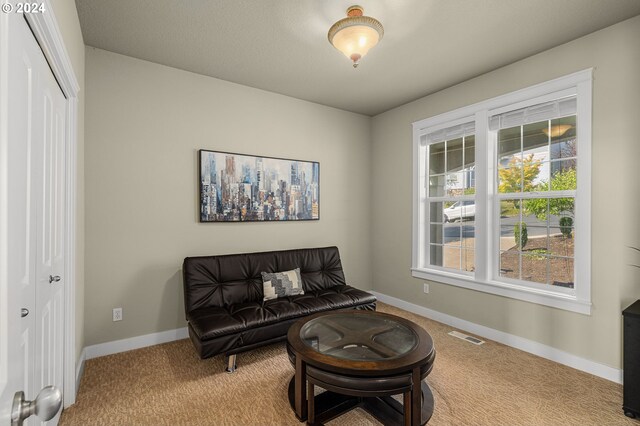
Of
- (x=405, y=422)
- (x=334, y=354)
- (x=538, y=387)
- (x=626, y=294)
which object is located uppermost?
(x=626, y=294)

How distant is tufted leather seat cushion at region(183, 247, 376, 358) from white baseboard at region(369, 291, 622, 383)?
97 cm

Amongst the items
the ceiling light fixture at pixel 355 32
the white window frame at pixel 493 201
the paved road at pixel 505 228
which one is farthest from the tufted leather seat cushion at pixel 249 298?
the ceiling light fixture at pixel 355 32

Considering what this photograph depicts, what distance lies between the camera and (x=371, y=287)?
15.3ft

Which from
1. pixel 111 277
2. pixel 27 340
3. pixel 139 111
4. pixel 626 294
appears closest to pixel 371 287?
pixel 626 294

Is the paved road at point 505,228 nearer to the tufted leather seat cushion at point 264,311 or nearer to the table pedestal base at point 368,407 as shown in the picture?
the tufted leather seat cushion at point 264,311

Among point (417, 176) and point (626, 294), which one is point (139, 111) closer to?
point (417, 176)

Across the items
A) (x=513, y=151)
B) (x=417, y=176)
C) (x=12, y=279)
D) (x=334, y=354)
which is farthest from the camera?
(x=417, y=176)

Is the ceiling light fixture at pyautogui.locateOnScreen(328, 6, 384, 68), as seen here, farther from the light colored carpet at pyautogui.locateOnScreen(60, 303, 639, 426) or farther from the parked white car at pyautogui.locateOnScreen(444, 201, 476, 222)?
the light colored carpet at pyautogui.locateOnScreen(60, 303, 639, 426)

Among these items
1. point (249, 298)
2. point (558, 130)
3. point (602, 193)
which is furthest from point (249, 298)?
point (558, 130)

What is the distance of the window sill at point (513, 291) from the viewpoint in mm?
2633

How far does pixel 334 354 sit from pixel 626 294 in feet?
7.67

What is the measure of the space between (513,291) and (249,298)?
260cm

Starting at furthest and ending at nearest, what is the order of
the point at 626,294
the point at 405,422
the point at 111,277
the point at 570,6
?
the point at 111,277 → the point at 626,294 → the point at 570,6 → the point at 405,422

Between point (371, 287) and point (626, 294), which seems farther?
point (371, 287)
